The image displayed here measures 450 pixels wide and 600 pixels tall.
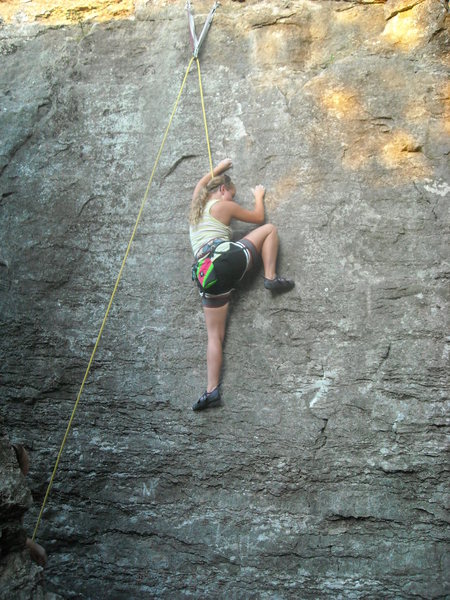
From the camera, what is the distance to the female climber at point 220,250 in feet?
16.0

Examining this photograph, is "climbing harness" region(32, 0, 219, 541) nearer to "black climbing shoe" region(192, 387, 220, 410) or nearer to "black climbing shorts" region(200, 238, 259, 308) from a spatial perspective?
"black climbing shorts" region(200, 238, 259, 308)

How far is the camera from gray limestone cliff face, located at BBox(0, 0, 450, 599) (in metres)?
4.55

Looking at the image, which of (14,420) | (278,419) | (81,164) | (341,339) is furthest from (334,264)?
(14,420)

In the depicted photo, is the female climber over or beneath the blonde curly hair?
beneath

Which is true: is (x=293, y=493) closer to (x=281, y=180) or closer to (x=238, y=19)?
(x=281, y=180)

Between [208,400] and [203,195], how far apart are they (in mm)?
1437

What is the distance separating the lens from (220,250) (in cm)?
489

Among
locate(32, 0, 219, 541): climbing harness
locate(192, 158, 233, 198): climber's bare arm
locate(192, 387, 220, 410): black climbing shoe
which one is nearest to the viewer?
locate(192, 387, 220, 410): black climbing shoe

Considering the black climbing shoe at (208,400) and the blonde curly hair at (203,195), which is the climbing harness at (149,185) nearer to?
the blonde curly hair at (203,195)

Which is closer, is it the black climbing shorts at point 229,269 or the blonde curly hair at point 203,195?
the black climbing shorts at point 229,269

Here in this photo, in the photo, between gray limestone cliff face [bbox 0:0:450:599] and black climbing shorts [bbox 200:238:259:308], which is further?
black climbing shorts [bbox 200:238:259:308]

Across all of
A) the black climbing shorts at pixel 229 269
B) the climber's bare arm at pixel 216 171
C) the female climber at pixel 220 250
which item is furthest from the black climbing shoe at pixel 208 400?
the climber's bare arm at pixel 216 171

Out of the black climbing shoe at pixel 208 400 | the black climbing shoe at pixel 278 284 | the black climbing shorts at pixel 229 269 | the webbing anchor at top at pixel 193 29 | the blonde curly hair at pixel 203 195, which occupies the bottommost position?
the black climbing shoe at pixel 208 400

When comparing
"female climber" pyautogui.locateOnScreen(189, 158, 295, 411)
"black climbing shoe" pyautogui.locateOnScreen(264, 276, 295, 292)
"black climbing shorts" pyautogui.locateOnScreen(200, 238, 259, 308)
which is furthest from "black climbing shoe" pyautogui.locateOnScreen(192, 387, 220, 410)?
"black climbing shoe" pyautogui.locateOnScreen(264, 276, 295, 292)
